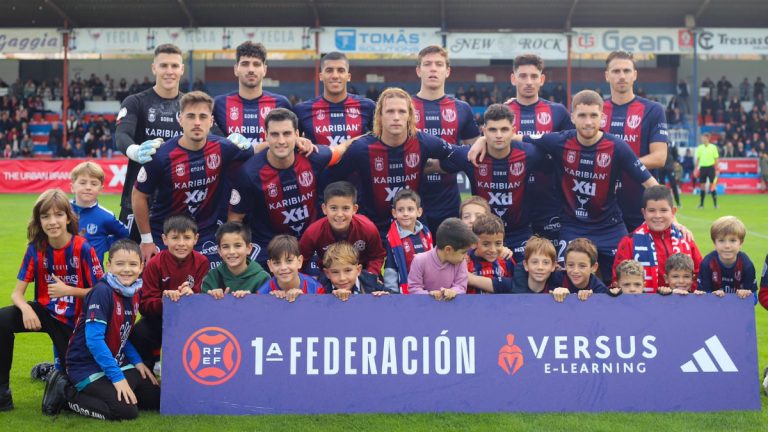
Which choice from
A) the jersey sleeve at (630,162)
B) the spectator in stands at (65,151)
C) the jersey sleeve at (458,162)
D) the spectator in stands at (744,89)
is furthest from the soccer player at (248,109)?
the spectator in stands at (744,89)

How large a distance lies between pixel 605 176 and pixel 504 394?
7.40 feet

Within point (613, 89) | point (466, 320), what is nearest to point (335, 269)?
point (466, 320)

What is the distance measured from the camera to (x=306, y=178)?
578 centimetres

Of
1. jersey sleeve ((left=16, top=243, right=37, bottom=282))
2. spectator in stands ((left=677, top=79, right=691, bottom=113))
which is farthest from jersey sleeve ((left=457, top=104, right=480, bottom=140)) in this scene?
spectator in stands ((left=677, top=79, right=691, bottom=113))

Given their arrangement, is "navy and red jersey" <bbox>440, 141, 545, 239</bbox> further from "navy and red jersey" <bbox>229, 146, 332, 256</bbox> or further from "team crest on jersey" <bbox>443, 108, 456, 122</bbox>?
"navy and red jersey" <bbox>229, 146, 332, 256</bbox>

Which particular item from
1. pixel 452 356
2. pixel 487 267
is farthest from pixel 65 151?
pixel 452 356

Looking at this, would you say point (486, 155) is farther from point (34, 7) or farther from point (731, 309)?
point (34, 7)

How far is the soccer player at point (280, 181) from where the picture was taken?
18.2 ft

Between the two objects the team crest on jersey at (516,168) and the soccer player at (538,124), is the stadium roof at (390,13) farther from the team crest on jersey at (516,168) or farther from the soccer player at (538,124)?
the team crest on jersey at (516,168)

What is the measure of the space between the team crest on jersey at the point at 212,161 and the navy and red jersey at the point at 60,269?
42.7 inches

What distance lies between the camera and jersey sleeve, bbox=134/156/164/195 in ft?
18.5

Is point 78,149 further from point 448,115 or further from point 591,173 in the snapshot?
point 591,173

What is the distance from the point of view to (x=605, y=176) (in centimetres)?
609

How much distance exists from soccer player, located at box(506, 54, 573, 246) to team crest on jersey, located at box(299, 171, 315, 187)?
5.61ft
